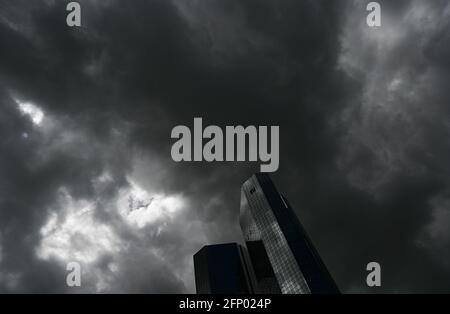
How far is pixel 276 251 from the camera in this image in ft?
643
